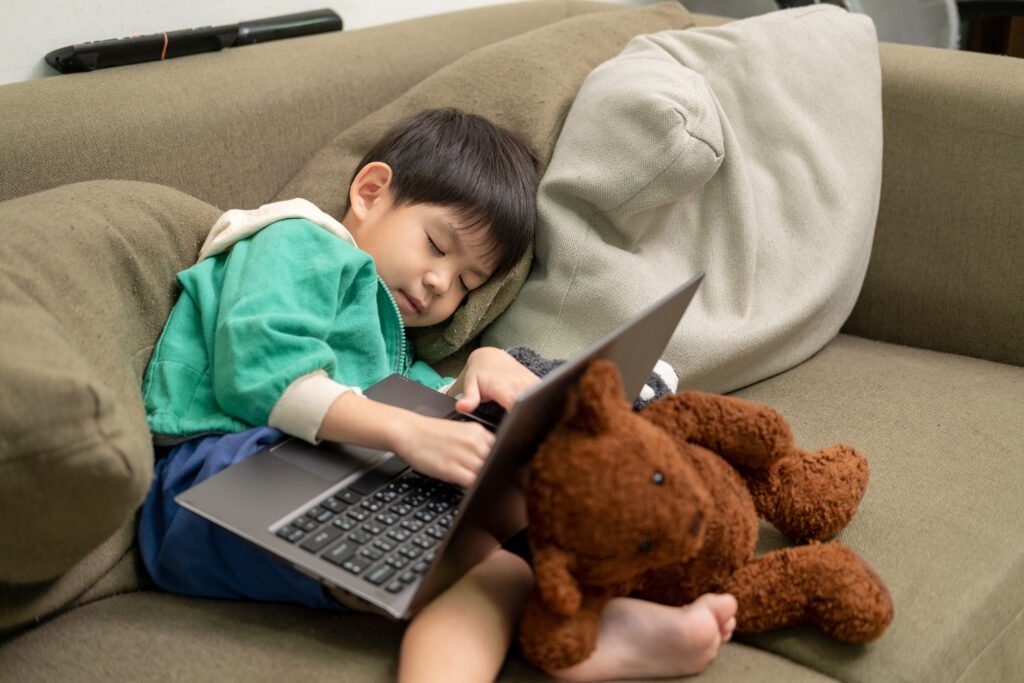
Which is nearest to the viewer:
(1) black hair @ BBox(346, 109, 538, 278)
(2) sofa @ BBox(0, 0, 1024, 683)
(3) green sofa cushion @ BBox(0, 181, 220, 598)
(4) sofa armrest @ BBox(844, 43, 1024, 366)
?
(3) green sofa cushion @ BBox(0, 181, 220, 598)

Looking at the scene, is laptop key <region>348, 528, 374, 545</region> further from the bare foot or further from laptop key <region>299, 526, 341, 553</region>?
the bare foot

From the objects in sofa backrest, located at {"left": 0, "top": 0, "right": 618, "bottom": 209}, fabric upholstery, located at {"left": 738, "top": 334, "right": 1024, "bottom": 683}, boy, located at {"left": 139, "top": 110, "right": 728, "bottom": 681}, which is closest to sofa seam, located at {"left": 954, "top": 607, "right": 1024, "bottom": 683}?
fabric upholstery, located at {"left": 738, "top": 334, "right": 1024, "bottom": 683}

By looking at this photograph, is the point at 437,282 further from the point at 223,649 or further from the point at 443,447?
the point at 223,649

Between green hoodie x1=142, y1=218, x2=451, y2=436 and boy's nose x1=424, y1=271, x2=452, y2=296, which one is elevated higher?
green hoodie x1=142, y1=218, x2=451, y2=436

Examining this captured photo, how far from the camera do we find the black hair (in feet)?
4.29

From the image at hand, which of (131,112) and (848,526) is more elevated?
(131,112)

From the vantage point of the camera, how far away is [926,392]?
150cm

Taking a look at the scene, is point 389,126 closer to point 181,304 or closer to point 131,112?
point 131,112

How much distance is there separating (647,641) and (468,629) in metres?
0.15

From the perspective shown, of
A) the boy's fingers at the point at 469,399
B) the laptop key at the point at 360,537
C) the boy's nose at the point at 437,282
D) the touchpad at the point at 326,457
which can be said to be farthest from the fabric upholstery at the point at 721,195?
the laptop key at the point at 360,537

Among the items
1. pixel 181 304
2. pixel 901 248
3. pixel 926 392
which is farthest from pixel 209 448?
pixel 901 248

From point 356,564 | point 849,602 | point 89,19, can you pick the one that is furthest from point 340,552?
point 89,19

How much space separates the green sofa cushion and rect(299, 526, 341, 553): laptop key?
140 millimetres

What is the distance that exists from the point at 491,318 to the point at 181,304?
0.42 meters
